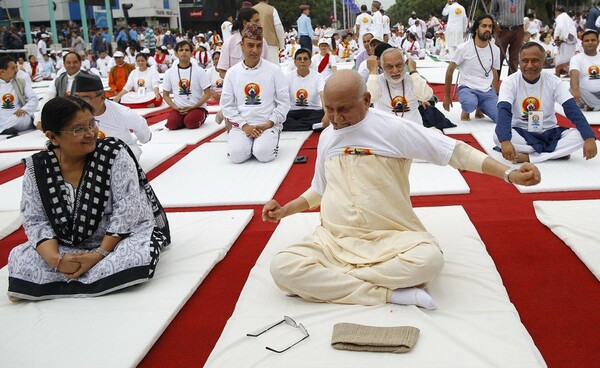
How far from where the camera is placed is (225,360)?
2.12m

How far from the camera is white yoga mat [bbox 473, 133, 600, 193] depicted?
4.04 meters

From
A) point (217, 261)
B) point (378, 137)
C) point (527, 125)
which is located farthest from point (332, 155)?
point (527, 125)

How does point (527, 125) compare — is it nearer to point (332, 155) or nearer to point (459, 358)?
point (332, 155)

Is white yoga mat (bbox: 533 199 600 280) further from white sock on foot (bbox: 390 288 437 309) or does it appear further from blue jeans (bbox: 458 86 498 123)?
blue jeans (bbox: 458 86 498 123)

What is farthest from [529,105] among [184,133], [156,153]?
[184,133]

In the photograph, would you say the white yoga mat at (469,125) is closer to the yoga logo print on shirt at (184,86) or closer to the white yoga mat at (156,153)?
the white yoga mat at (156,153)

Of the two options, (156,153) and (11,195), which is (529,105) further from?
(11,195)

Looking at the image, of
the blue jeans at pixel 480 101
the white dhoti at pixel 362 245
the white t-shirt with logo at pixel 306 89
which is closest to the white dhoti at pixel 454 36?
the blue jeans at pixel 480 101

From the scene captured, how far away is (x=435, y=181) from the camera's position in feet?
14.3

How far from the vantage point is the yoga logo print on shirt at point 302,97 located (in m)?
6.92

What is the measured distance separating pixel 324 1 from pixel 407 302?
2264 inches

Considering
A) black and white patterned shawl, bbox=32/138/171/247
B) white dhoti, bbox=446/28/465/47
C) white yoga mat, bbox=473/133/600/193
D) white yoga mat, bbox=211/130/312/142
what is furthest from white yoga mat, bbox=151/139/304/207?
white dhoti, bbox=446/28/465/47

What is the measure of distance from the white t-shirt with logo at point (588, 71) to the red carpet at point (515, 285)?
3.40 metres

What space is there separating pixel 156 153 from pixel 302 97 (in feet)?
6.21
